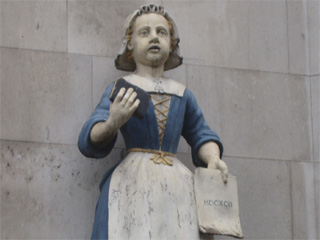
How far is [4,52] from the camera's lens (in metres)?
10.2

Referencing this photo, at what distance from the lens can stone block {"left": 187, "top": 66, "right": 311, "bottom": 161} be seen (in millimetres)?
10648

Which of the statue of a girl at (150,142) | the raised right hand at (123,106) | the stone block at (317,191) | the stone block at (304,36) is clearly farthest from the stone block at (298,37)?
the raised right hand at (123,106)

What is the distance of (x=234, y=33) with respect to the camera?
10953 millimetres

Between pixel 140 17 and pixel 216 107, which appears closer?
pixel 140 17

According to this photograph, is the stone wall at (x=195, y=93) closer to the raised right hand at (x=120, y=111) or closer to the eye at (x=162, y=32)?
the eye at (x=162, y=32)

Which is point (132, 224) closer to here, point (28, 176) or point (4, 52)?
point (28, 176)

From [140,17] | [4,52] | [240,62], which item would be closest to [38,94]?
[4,52]

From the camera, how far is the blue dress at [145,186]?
359 inches

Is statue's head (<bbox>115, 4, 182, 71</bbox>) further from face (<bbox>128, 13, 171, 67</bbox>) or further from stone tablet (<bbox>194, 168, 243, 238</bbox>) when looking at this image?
stone tablet (<bbox>194, 168, 243, 238</bbox>)

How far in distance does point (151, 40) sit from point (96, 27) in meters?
0.94

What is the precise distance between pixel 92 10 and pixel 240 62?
4.83ft

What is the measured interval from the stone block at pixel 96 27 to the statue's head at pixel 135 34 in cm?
47

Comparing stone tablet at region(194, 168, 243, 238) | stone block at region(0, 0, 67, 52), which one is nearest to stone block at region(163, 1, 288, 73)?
stone block at region(0, 0, 67, 52)

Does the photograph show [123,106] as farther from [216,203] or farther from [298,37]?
[298,37]
